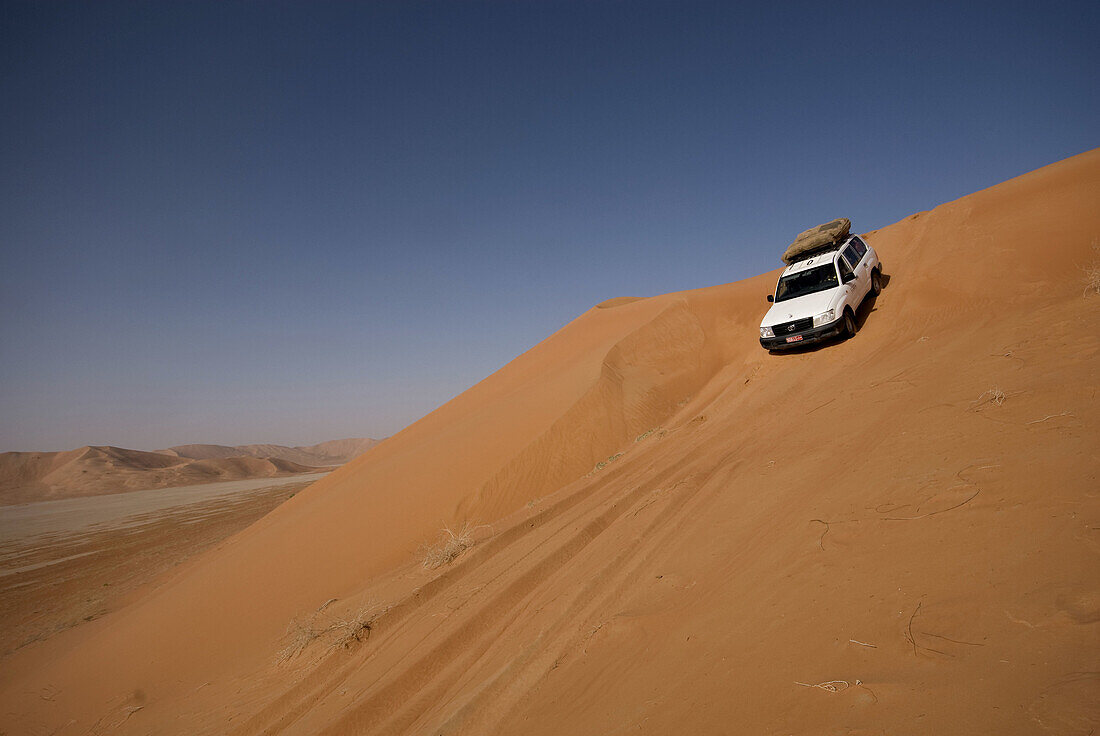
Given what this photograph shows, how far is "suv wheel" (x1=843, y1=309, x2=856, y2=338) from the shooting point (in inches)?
380

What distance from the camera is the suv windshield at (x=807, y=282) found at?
10.3 metres

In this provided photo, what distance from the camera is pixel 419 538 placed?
30.9ft

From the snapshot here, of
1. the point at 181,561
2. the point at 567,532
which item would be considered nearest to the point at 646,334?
the point at 567,532

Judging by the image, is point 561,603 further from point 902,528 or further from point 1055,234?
point 1055,234

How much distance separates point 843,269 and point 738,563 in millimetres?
8549

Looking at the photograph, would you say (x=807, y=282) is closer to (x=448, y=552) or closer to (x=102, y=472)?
(x=448, y=552)

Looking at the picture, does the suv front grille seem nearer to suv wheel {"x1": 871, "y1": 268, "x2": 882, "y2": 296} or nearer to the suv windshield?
the suv windshield

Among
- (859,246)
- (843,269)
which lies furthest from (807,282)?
(859,246)

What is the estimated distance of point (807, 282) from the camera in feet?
35.2

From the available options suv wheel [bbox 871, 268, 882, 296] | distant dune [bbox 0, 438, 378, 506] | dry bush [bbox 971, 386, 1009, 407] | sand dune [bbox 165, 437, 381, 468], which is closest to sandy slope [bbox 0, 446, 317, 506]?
distant dune [bbox 0, 438, 378, 506]

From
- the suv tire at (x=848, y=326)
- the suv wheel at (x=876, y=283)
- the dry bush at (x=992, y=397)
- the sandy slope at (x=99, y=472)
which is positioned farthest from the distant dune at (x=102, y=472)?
the dry bush at (x=992, y=397)

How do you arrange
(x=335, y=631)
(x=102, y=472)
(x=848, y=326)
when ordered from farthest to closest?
1. (x=102, y=472)
2. (x=848, y=326)
3. (x=335, y=631)

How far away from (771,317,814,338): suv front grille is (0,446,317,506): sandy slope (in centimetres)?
6579

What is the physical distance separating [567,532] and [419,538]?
4.19 meters
